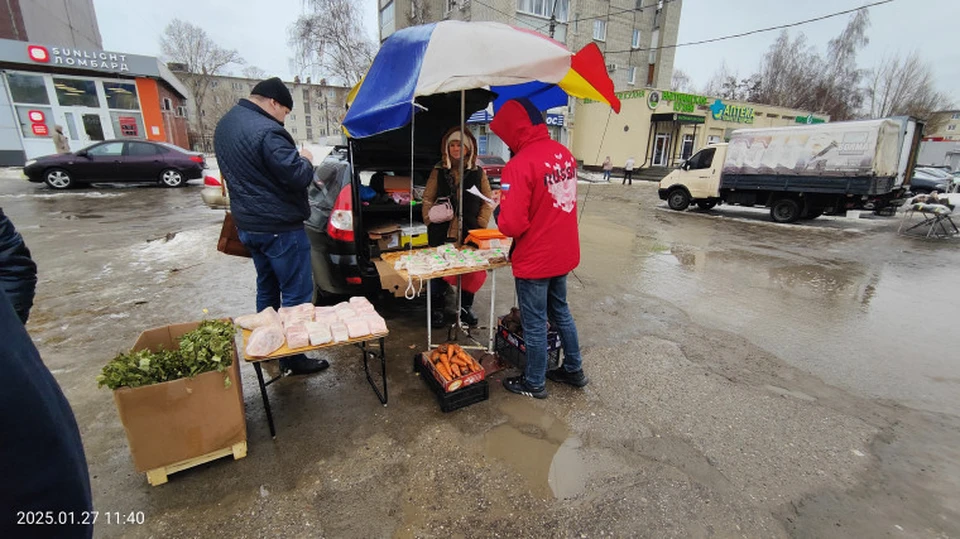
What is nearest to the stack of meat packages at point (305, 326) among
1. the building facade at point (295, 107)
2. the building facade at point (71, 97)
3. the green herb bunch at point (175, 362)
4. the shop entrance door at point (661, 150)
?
the green herb bunch at point (175, 362)

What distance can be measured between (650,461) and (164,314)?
4.67 metres

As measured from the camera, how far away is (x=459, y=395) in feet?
9.35

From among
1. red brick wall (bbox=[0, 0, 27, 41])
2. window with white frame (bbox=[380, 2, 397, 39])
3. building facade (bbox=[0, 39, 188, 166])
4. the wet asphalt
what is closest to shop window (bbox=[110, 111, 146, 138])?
building facade (bbox=[0, 39, 188, 166])

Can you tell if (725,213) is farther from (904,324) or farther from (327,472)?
(327,472)

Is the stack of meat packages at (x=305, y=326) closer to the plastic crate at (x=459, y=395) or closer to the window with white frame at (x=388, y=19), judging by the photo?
the plastic crate at (x=459, y=395)

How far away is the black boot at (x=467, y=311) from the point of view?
4242 mm

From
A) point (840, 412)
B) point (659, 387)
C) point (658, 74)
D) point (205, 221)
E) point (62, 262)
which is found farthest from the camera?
point (658, 74)

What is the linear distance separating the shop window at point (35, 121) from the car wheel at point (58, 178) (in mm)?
7627

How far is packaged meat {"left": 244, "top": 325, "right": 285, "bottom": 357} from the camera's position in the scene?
7.55 ft

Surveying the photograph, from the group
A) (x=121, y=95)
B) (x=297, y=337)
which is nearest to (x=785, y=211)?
(x=297, y=337)

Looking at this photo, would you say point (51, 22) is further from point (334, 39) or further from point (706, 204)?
point (706, 204)

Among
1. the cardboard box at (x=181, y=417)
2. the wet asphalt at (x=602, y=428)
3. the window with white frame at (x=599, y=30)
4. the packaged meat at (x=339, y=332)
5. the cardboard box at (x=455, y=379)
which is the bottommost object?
the wet asphalt at (x=602, y=428)

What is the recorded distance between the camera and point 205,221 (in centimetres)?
885

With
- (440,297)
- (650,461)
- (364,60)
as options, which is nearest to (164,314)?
(440,297)
